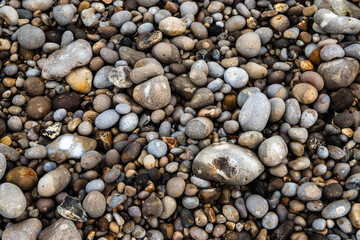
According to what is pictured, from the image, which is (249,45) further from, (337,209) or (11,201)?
(11,201)

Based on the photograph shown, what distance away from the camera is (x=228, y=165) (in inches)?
90.7

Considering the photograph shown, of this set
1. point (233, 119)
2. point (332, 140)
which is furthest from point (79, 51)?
point (332, 140)

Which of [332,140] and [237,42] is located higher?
[237,42]

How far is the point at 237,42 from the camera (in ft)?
9.80

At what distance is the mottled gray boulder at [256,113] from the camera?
250 centimetres

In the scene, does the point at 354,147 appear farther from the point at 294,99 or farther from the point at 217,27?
the point at 217,27

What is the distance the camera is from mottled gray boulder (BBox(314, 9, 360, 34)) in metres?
2.87

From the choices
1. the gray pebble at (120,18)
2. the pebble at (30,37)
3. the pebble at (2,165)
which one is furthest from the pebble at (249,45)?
the pebble at (2,165)

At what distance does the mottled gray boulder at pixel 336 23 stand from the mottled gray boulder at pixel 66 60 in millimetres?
2171

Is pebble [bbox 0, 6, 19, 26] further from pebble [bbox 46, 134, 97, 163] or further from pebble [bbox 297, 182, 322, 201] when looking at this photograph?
pebble [bbox 297, 182, 322, 201]

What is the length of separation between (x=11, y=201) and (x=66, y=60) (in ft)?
4.28

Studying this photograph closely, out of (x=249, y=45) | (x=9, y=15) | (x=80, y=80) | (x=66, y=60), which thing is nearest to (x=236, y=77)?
(x=249, y=45)

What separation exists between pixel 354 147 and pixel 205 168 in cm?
126

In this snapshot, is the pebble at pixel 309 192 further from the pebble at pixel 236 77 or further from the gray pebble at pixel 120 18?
the gray pebble at pixel 120 18
